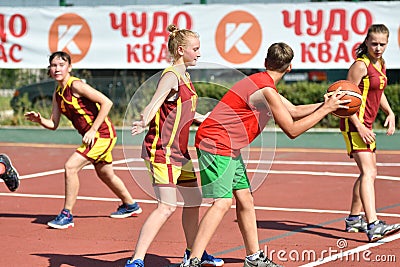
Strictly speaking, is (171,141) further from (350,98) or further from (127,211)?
(127,211)

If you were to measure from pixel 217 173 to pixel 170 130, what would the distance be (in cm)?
59

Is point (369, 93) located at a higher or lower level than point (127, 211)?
higher

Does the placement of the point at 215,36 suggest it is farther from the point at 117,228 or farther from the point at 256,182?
the point at 256,182

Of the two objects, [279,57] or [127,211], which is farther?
[127,211]

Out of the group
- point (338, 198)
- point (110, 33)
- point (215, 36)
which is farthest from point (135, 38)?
point (338, 198)

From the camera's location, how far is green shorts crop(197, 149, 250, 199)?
6.71 m

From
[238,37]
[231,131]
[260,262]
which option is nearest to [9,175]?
[231,131]

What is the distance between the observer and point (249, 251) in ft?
22.9

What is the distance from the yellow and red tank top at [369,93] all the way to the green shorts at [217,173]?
84.0 inches

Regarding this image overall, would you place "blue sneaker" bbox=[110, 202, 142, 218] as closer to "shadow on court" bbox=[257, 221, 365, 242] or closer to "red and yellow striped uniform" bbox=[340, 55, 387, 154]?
"shadow on court" bbox=[257, 221, 365, 242]

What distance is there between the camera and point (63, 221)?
356 inches

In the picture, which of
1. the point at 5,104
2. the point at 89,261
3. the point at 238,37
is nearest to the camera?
the point at 89,261

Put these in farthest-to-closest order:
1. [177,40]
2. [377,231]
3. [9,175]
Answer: [9,175], [377,231], [177,40]

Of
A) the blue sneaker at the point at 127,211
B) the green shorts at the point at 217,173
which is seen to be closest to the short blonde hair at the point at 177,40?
the green shorts at the point at 217,173
